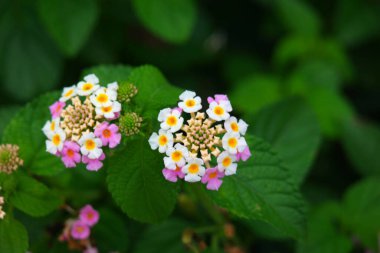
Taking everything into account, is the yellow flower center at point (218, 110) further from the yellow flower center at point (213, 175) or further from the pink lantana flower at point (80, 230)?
the pink lantana flower at point (80, 230)

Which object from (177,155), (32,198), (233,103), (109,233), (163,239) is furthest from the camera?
(233,103)

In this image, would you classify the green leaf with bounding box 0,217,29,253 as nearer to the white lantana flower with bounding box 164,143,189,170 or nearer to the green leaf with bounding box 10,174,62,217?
the green leaf with bounding box 10,174,62,217

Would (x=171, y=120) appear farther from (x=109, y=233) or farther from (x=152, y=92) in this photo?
(x=109, y=233)

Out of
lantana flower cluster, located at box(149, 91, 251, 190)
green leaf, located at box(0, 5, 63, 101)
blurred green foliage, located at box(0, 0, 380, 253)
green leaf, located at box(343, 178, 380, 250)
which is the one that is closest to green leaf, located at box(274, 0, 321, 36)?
blurred green foliage, located at box(0, 0, 380, 253)

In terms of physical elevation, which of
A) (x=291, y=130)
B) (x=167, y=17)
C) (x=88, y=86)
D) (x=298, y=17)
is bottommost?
(x=88, y=86)

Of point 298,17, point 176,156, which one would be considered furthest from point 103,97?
point 298,17
